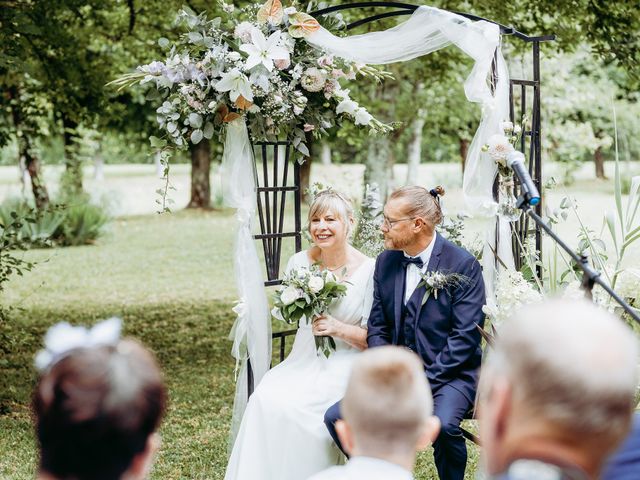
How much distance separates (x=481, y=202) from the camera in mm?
4645

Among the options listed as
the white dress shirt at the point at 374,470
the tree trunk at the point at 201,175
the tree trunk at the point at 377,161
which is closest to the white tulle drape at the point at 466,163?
the white dress shirt at the point at 374,470

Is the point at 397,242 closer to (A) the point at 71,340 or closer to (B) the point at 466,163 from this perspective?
(B) the point at 466,163

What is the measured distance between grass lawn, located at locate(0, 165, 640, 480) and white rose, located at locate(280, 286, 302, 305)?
1478 millimetres

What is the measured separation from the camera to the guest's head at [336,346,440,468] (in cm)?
209

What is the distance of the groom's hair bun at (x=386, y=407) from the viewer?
208cm

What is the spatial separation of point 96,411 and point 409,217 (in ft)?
9.97

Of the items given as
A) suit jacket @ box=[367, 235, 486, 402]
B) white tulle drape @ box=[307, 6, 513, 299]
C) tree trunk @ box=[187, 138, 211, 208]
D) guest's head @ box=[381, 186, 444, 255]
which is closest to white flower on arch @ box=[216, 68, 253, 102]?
white tulle drape @ box=[307, 6, 513, 299]

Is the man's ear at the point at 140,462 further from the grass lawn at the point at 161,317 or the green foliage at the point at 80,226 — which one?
the green foliage at the point at 80,226

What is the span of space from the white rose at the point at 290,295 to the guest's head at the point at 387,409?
2.37m

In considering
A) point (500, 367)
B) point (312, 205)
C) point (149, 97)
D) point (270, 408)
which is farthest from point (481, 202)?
point (500, 367)

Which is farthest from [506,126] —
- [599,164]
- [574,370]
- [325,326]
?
[599,164]

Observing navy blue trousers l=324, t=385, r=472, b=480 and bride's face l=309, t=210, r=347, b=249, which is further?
bride's face l=309, t=210, r=347, b=249

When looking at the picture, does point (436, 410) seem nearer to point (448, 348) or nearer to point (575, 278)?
point (448, 348)

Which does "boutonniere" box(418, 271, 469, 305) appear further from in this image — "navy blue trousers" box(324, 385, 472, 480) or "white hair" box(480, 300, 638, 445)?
"white hair" box(480, 300, 638, 445)
